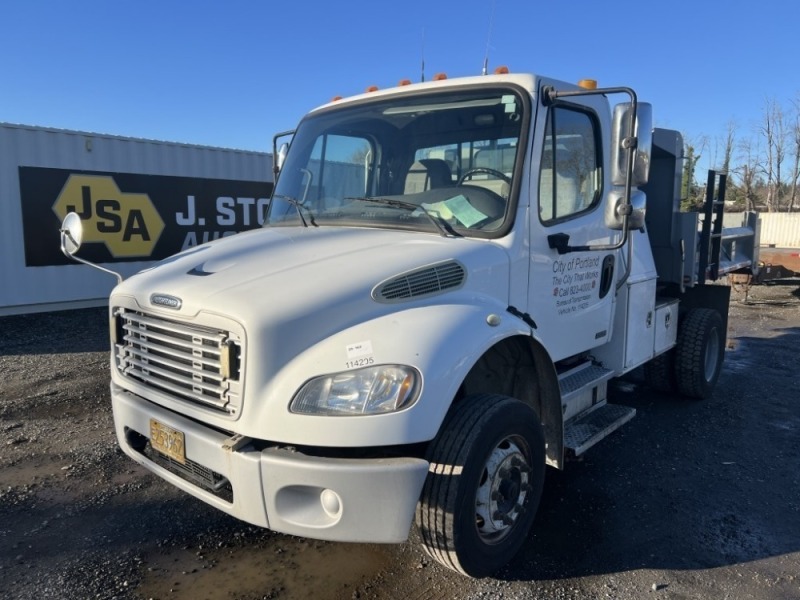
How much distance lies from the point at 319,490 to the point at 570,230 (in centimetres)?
213

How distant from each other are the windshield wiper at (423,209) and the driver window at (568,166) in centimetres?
58

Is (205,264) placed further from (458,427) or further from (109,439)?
(109,439)

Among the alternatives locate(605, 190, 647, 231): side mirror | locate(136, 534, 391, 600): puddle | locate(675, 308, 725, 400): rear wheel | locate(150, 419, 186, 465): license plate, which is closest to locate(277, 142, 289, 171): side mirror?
locate(150, 419, 186, 465): license plate

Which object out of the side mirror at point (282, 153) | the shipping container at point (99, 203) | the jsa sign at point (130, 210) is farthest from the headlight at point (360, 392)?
the shipping container at point (99, 203)

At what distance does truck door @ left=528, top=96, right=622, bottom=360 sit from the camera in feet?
11.2

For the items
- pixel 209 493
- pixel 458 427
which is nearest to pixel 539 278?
pixel 458 427

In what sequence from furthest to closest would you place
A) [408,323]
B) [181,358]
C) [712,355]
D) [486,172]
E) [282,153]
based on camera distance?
[712,355] < [282,153] < [486,172] < [181,358] < [408,323]

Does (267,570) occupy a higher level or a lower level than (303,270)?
lower

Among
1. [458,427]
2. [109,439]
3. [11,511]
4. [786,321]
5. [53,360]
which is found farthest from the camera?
[786,321]

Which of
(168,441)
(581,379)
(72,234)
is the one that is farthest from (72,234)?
(581,379)

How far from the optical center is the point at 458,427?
2.69 meters

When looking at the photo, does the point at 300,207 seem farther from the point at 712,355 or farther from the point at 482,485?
the point at 712,355

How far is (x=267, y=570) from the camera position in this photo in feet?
10.2

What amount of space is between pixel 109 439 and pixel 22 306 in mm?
5946
